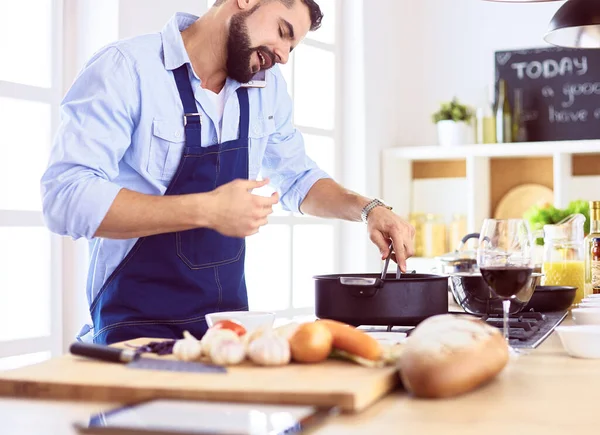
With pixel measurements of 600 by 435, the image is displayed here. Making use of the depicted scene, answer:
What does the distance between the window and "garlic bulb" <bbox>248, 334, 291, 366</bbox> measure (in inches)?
67.9

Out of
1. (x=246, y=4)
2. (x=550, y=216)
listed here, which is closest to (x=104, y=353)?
(x=246, y=4)

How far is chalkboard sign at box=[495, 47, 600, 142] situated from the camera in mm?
4867

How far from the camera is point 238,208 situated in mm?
1725

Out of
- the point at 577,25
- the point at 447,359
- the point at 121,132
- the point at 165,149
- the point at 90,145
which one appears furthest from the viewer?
the point at 577,25

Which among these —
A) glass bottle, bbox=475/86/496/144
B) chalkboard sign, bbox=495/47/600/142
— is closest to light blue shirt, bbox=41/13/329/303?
glass bottle, bbox=475/86/496/144

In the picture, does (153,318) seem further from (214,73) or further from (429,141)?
(429,141)

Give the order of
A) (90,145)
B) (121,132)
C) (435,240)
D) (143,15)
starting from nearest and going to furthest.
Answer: (90,145)
(121,132)
(143,15)
(435,240)

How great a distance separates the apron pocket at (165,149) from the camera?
6.89 feet

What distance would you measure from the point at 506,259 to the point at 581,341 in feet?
0.65

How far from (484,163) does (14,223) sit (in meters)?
2.98

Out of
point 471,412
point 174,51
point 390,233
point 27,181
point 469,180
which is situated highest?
point 174,51

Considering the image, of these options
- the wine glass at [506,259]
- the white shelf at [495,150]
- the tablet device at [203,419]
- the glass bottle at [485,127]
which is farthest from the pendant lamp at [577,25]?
the tablet device at [203,419]

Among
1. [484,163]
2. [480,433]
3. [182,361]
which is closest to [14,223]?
[182,361]

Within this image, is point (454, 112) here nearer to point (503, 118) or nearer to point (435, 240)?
point (503, 118)
